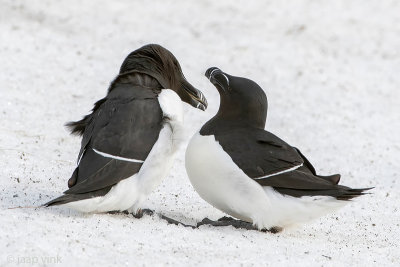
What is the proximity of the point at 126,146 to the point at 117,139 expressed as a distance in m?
0.09

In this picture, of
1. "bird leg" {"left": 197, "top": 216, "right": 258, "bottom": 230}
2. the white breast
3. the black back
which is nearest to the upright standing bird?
the white breast

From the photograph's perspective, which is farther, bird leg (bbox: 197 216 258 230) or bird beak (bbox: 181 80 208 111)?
bird beak (bbox: 181 80 208 111)

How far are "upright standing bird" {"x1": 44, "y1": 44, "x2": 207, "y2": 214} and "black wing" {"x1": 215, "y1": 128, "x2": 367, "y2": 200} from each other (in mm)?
529

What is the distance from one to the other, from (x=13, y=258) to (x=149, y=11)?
9640 millimetres

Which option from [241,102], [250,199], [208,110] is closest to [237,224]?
[250,199]

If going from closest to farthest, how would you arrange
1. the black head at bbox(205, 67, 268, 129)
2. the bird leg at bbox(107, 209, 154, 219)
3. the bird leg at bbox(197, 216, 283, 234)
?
1. the bird leg at bbox(107, 209, 154, 219)
2. the bird leg at bbox(197, 216, 283, 234)
3. the black head at bbox(205, 67, 268, 129)

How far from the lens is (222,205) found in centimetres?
579

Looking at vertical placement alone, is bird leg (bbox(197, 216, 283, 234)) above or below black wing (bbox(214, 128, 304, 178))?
below

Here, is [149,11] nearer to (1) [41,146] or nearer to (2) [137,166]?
(1) [41,146]

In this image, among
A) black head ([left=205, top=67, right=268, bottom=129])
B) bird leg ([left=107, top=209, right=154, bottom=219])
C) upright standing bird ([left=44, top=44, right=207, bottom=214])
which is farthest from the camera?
black head ([left=205, top=67, right=268, bottom=129])

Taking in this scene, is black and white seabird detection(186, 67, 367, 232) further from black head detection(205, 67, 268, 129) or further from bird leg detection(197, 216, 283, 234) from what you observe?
black head detection(205, 67, 268, 129)

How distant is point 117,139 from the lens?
5.44 meters

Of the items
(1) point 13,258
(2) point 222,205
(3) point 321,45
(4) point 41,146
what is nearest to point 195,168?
(2) point 222,205

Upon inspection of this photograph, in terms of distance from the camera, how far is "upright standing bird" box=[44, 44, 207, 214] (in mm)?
5273
